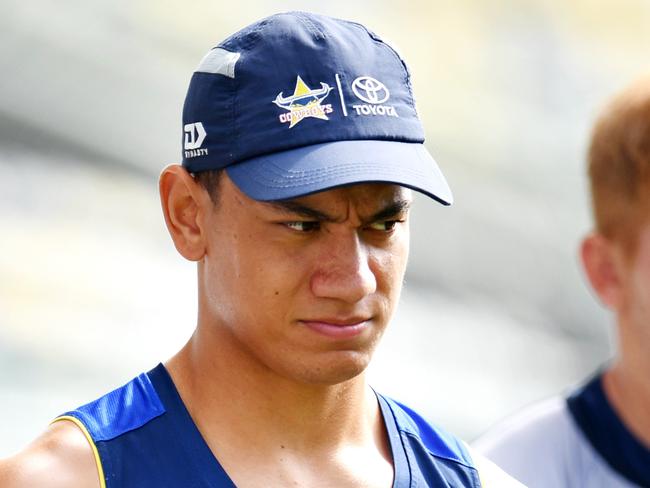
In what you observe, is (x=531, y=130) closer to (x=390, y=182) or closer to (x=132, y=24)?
(x=132, y=24)

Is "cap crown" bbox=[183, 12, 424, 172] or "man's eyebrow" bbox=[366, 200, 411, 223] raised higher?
"cap crown" bbox=[183, 12, 424, 172]

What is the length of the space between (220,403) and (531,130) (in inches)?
204

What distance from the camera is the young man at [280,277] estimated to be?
2.02 meters

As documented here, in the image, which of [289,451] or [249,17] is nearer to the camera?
[289,451]

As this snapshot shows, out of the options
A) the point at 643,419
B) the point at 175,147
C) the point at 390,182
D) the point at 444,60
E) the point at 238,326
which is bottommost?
the point at 643,419

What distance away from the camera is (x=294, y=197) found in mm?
1996

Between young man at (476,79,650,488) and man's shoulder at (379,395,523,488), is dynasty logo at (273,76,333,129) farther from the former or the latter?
young man at (476,79,650,488)

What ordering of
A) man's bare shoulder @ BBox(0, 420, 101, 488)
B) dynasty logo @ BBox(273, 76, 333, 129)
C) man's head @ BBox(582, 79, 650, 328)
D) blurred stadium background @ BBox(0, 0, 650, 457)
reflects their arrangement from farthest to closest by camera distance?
blurred stadium background @ BBox(0, 0, 650, 457) → man's head @ BBox(582, 79, 650, 328) → dynasty logo @ BBox(273, 76, 333, 129) → man's bare shoulder @ BBox(0, 420, 101, 488)

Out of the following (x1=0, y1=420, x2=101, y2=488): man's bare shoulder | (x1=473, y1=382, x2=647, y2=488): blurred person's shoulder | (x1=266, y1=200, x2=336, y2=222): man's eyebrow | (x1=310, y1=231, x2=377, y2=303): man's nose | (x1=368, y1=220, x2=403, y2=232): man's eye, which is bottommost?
Result: (x1=473, y1=382, x2=647, y2=488): blurred person's shoulder

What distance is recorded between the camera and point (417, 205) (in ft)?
21.1

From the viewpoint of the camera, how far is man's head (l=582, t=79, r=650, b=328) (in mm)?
2809

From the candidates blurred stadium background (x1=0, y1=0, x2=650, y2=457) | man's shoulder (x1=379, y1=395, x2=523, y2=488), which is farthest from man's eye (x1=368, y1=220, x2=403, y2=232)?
Answer: blurred stadium background (x1=0, y1=0, x2=650, y2=457)

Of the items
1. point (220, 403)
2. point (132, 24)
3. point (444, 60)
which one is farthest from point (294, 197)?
point (444, 60)

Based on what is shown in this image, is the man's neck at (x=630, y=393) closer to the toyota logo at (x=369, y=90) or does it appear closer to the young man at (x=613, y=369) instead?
the young man at (x=613, y=369)
